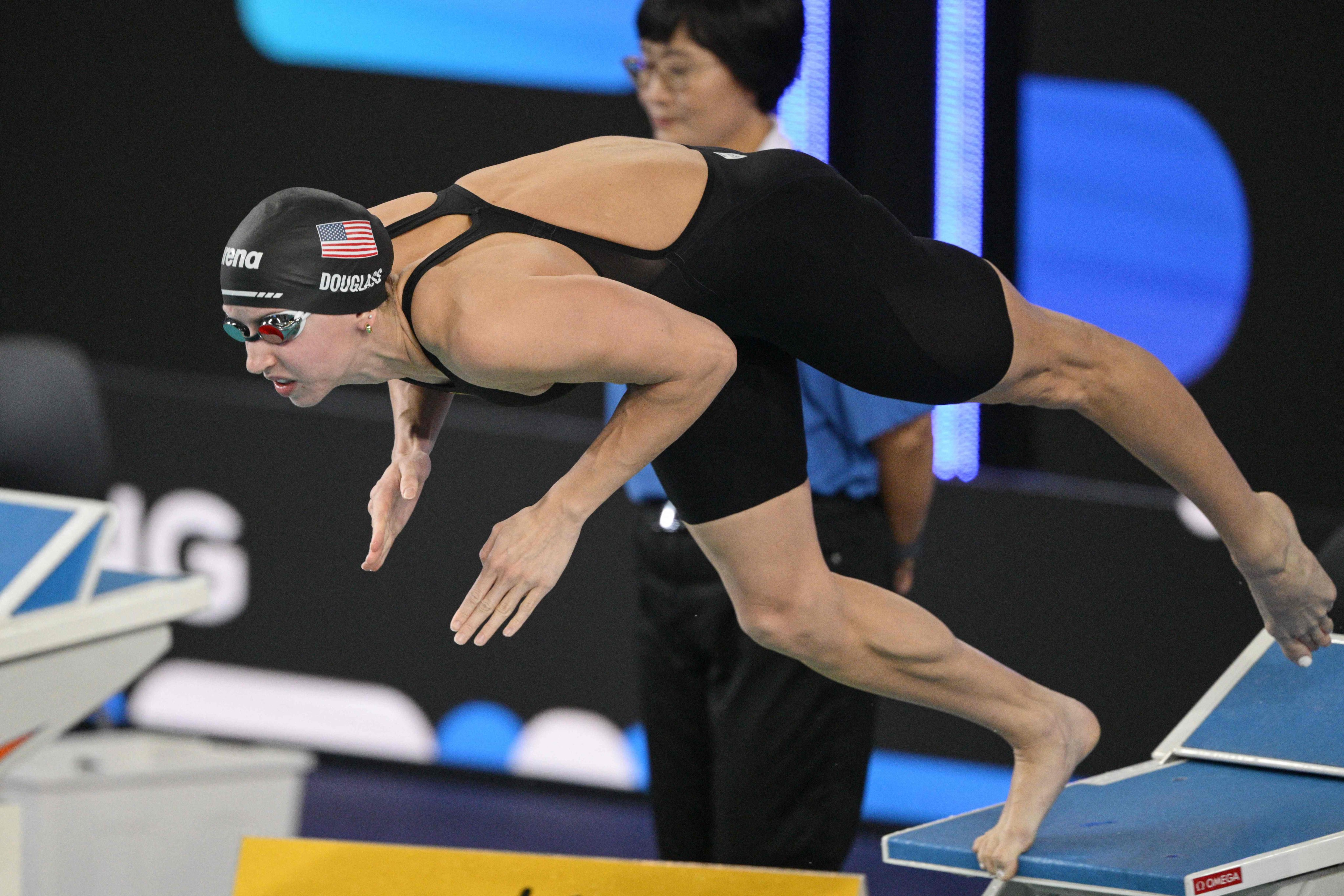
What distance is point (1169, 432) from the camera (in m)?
2.63

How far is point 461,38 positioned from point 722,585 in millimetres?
2638

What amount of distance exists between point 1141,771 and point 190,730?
3.60m

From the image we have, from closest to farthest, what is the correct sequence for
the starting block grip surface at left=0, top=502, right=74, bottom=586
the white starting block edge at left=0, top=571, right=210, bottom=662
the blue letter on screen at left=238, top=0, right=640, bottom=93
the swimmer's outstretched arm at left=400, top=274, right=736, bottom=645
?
the swimmer's outstretched arm at left=400, top=274, right=736, bottom=645 → the white starting block edge at left=0, top=571, right=210, bottom=662 → the starting block grip surface at left=0, top=502, right=74, bottom=586 → the blue letter on screen at left=238, top=0, right=640, bottom=93

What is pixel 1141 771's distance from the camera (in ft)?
9.49

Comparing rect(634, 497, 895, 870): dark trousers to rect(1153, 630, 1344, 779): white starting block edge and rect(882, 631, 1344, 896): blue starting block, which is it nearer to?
rect(882, 631, 1344, 896): blue starting block

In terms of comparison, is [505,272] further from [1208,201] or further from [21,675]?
[1208,201]

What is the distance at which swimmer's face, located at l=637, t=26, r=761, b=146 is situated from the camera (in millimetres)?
2979

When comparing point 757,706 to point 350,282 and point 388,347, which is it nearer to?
point 388,347

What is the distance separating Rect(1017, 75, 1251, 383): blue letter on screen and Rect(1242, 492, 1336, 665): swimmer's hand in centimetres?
138

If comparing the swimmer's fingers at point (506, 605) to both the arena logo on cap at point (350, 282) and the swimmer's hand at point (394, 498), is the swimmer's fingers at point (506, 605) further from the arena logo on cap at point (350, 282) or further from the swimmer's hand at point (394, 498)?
the arena logo on cap at point (350, 282)

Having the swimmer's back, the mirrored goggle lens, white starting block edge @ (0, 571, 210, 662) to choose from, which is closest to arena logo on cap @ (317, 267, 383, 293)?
the mirrored goggle lens

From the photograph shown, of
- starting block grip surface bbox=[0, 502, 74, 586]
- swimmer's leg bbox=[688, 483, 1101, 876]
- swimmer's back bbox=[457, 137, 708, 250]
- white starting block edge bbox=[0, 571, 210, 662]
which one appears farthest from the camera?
starting block grip surface bbox=[0, 502, 74, 586]

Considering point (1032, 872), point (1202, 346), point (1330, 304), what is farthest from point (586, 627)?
point (1032, 872)

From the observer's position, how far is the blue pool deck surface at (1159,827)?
2.36 meters
